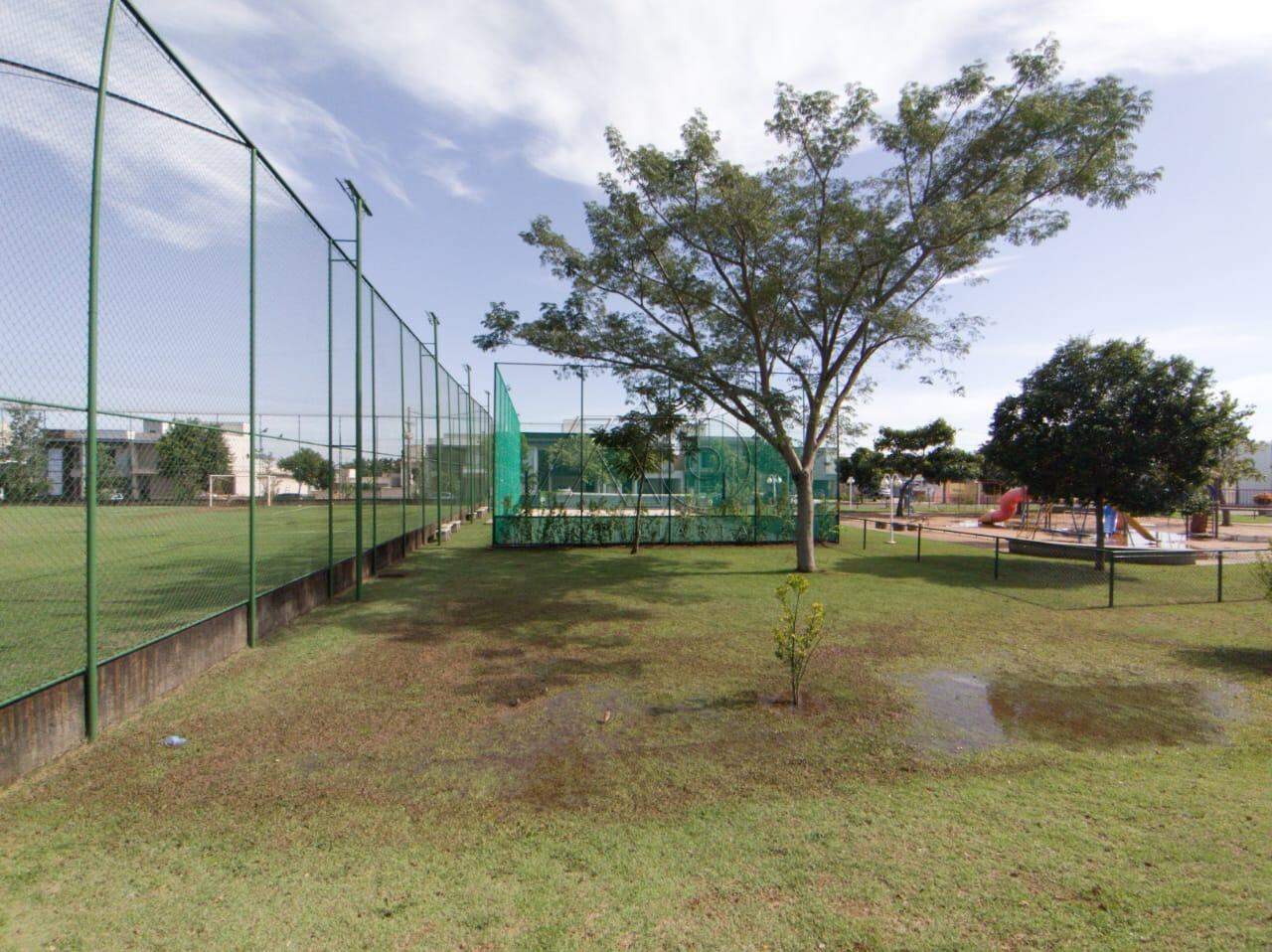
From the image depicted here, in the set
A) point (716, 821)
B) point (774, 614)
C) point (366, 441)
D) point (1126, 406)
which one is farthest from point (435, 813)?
point (1126, 406)

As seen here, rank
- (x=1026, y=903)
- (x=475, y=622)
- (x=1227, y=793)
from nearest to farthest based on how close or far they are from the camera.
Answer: (x=1026, y=903) < (x=1227, y=793) < (x=475, y=622)

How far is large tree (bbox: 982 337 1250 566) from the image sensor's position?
1180cm

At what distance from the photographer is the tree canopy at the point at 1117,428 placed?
1180 centimetres

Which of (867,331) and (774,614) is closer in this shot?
(774,614)

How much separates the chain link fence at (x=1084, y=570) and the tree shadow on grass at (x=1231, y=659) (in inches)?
31.1

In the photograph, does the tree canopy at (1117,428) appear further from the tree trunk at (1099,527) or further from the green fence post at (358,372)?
the green fence post at (358,372)

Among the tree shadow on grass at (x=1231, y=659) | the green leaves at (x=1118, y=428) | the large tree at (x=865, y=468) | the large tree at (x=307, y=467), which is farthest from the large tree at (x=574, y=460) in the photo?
the large tree at (x=865, y=468)

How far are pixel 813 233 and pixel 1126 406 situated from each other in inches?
268

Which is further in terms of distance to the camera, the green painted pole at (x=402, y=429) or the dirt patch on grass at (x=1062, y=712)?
the green painted pole at (x=402, y=429)

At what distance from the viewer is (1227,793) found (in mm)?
3520

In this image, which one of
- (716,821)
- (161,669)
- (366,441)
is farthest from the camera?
(366,441)

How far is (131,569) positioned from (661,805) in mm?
10479

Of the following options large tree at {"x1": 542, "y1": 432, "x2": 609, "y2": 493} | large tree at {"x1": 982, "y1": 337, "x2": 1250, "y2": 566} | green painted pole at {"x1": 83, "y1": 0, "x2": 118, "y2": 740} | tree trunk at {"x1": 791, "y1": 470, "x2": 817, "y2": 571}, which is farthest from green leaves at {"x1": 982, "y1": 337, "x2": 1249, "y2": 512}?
green painted pole at {"x1": 83, "y1": 0, "x2": 118, "y2": 740}

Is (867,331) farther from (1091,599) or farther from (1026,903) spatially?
(1026,903)
